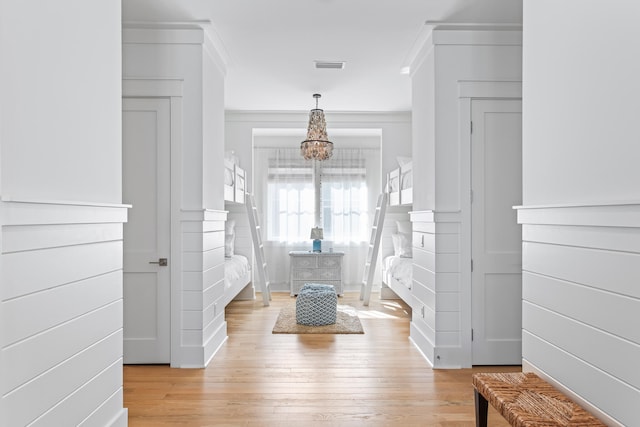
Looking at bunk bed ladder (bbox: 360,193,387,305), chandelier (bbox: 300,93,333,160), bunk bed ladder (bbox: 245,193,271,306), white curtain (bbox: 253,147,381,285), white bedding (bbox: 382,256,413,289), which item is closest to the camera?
white bedding (bbox: 382,256,413,289)

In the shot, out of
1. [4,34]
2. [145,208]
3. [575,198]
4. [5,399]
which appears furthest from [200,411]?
[575,198]

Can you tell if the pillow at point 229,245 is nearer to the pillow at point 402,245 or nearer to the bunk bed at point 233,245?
the bunk bed at point 233,245

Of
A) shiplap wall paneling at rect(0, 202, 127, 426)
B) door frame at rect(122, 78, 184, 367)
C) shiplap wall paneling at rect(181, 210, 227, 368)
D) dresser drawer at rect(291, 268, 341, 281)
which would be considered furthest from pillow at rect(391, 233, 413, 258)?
shiplap wall paneling at rect(0, 202, 127, 426)

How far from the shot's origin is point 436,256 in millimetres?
3379

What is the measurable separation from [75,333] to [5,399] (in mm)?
415

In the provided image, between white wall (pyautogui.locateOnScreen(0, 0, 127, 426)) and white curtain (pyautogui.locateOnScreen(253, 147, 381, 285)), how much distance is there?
4.71 metres

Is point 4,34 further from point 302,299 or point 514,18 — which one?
point 302,299

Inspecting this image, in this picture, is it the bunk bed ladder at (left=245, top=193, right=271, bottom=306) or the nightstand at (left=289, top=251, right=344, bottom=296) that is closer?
the bunk bed ladder at (left=245, top=193, right=271, bottom=306)

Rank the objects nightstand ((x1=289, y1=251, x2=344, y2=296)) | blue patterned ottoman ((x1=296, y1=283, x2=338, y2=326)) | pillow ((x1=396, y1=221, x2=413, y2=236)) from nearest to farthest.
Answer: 1. blue patterned ottoman ((x1=296, y1=283, x2=338, y2=326))
2. pillow ((x1=396, y1=221, x2=413, y2=236))
3. nightstand ((x1=289, y1=251, x2=344, y2=296))

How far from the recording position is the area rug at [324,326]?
4324 millimetres

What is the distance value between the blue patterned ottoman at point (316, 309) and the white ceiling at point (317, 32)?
2.43 meters

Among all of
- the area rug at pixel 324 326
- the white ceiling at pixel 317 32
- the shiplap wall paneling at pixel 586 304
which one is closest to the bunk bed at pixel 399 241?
the area rug at pixel 324 326

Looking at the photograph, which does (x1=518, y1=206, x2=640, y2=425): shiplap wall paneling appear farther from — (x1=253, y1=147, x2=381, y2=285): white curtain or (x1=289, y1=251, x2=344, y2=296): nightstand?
(x1=253, y1=147, x2=381, y2=285): white curtain

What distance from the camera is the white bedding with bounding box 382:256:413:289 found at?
4.66 m
